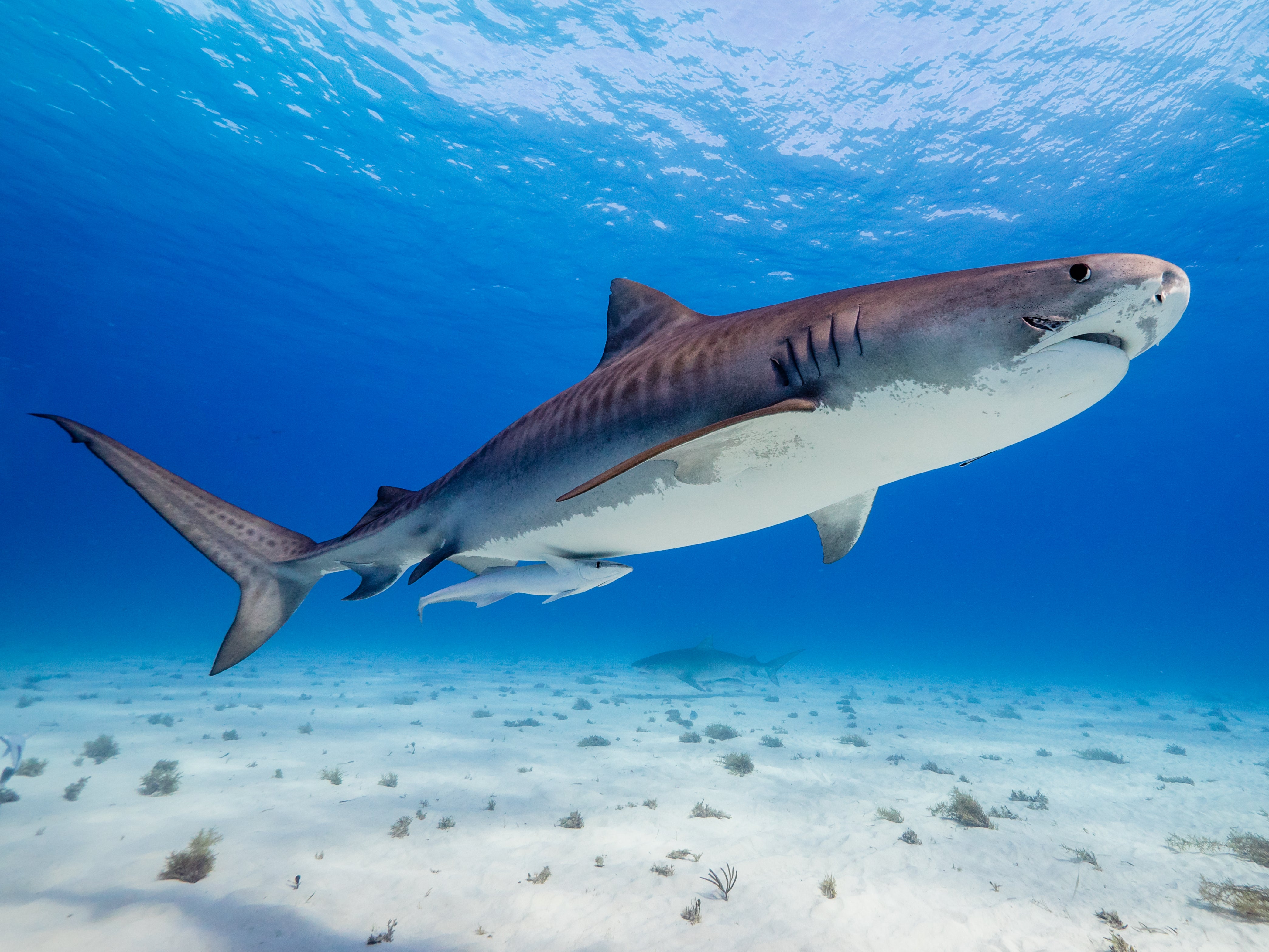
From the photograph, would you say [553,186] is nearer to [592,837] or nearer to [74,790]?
[74,790]

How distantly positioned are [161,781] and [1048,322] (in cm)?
1031

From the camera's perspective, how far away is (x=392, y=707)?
14.1m

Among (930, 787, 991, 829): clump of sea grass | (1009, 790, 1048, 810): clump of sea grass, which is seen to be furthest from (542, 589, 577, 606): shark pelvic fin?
(1009, 790, 1048, 810): clump of sea grass

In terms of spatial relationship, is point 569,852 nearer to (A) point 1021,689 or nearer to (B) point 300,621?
(A) point 1021,689

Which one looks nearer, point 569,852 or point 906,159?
point 569,852

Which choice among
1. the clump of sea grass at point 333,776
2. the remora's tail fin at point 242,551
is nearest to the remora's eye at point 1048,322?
the remora's tail fin at point 242,551

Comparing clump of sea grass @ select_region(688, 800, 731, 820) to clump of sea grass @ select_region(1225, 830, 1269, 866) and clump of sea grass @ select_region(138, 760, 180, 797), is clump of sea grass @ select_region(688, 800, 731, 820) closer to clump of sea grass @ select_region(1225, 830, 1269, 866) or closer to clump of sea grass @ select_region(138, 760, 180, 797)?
clump of sea grass @ select_region(1225, 830, 1269, 866)

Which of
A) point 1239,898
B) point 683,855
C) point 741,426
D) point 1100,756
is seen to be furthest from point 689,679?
point 741,426

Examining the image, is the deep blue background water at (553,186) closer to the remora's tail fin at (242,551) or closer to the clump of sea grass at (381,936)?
the remora's tail fin at (242,551)

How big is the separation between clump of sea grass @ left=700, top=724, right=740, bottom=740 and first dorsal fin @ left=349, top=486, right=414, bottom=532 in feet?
29.2

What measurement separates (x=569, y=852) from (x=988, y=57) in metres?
23.1

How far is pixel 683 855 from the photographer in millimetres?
5328

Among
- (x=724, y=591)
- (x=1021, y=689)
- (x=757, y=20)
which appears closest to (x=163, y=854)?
(x=757, y=20)

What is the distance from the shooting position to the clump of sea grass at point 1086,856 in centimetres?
539
